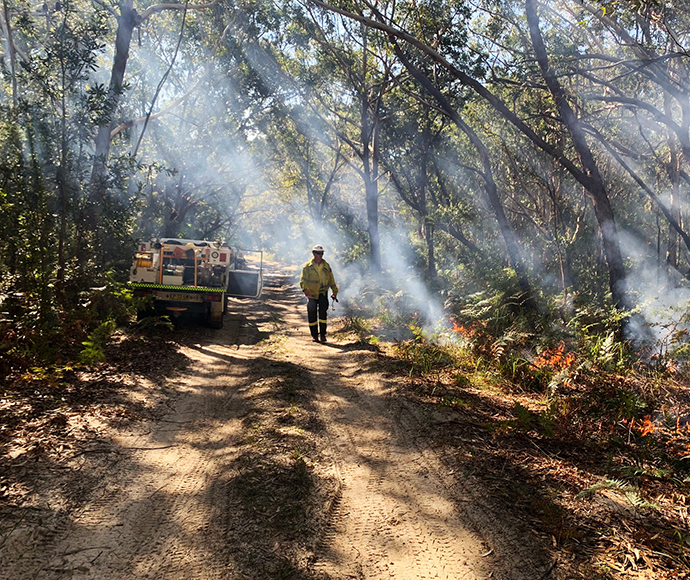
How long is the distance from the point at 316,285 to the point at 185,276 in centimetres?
340

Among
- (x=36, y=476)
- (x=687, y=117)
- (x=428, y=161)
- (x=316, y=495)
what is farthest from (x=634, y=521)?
(x=428, y=161)

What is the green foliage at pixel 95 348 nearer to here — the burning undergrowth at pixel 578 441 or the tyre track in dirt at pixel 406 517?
the tyre track in dirt at pixel 406 517

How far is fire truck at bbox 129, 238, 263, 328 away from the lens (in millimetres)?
11578

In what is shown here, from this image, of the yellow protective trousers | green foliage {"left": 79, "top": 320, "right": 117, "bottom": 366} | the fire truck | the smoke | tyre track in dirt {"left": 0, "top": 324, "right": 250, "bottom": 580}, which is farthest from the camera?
the smoke

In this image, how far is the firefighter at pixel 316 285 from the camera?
1117 centimetres

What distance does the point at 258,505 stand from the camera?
3.71 metres

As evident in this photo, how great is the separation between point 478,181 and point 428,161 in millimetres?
3557

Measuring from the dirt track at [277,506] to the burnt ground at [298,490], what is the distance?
0.05ft

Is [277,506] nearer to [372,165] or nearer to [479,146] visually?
[479,146]

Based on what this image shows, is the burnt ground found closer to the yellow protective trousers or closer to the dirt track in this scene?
the dirt track

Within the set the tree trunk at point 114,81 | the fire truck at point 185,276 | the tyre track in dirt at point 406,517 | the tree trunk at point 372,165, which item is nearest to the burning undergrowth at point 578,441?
the tyre track in dirt at point 406,517

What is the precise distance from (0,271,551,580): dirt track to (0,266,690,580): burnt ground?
0.01 metres

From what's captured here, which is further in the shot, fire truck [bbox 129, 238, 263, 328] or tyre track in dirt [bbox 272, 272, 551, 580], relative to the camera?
fire truck [bbox 129, 238, 263, 328]

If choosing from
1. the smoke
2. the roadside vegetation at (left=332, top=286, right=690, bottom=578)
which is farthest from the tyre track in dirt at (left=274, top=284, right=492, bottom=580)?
the smoke
